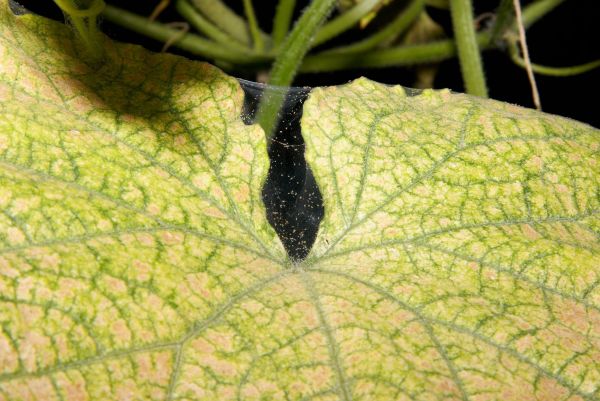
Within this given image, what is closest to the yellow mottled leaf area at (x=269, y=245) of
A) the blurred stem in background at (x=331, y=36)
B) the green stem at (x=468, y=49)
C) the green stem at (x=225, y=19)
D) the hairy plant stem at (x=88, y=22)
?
the hairy plant stem at (x=88, y=22)

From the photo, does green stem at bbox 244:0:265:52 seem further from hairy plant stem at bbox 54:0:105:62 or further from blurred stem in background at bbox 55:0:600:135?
hairy plant stem at bbox 54:0:105:62

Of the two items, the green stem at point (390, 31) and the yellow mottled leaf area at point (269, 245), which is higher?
the green stem at point (390, 31)

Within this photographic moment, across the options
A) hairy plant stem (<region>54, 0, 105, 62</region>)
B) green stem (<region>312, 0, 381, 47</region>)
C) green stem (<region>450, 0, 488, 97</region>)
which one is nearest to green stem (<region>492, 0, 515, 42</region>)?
green stem (<region>450, 0, 488, 97</region>)

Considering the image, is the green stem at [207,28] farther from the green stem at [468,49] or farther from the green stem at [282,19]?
the green stem at [468,49]

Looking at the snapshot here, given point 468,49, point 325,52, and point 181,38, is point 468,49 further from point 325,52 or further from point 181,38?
point 181,38

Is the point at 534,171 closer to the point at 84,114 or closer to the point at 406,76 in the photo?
the point at 84,114

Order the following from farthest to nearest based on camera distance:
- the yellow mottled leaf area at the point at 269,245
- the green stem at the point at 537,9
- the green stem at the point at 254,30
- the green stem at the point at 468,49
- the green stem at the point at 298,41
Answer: the green stem at the point at 537,9, the green stem at the point at 254,30, the green stem at the point at 468,49, the green stem at the point at 298,41, the yellow mottled leaf area at the point at 269,245

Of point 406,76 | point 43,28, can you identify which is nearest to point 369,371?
point 43,28
